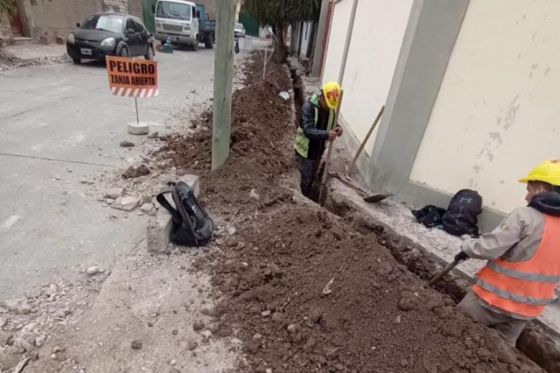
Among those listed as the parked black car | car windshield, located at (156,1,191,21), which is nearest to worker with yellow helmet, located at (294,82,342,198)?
the parked black car

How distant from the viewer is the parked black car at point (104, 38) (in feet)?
39.1

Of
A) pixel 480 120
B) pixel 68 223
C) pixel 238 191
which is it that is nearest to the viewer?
pixel 68 223

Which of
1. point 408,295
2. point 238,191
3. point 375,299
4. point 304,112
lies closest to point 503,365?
point 408,295

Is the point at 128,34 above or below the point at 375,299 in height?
above

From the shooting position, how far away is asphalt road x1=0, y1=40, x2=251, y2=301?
299 cm

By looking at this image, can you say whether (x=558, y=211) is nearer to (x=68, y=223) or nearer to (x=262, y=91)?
(x=68, y=223)

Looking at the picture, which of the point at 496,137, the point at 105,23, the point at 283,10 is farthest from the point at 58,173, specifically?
the point at 283,10

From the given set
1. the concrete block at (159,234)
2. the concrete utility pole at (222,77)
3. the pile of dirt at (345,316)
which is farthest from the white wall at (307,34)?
the pile of dirt at (345,316)

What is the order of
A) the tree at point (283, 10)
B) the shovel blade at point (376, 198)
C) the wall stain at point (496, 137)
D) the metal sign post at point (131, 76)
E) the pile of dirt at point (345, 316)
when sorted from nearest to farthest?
the pile of dirt at point (345, 316), the wall stain at point (496, 137), the shovel blade at point (376, 198), the metal sign post at point (131, 76), the tree at point (283, 10)

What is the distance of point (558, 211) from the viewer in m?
2.22

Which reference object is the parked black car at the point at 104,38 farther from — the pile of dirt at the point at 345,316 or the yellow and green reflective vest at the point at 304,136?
the pile of dirt at the point at 345,316

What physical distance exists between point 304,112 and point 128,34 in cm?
1107

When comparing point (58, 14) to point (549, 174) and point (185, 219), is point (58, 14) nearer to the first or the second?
point (185, 219)

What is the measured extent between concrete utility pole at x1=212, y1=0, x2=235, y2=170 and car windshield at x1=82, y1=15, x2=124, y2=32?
431 inches
